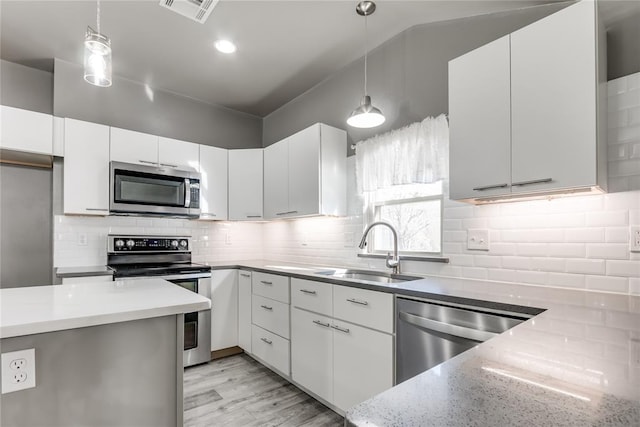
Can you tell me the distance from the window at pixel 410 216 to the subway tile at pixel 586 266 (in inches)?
30.1

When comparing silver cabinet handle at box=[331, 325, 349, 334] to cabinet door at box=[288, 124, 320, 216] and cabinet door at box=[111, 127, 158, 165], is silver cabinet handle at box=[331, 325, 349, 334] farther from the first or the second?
cabinet door at box=[111, 127, 158, 165]

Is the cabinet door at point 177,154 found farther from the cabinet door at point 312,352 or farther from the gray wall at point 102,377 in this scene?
the gray wall at point 102,377

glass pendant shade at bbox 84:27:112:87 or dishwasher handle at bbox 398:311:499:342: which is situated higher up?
glass pendant shade at bbox 84:27:112:87

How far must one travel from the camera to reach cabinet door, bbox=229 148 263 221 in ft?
11.8

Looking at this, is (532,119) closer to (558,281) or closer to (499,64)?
(499,64)

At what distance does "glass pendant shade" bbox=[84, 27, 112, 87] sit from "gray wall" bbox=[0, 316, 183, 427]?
3.51ft

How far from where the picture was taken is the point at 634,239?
1.48 metres

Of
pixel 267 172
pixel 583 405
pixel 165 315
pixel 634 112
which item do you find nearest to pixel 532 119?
pixel 634 112

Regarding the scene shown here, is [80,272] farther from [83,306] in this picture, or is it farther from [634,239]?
[634,239]

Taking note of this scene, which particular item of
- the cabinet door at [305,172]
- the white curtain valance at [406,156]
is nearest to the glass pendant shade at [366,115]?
the white curtain valance at [406,156]

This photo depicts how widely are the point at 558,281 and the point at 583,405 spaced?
1.51 metres

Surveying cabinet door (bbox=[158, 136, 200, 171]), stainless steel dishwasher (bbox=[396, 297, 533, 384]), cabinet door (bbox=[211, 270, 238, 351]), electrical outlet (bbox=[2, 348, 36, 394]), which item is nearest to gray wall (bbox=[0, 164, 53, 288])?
cabinet door (bbox=[158, 136, 200, 171])

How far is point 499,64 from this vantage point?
169 centimetres

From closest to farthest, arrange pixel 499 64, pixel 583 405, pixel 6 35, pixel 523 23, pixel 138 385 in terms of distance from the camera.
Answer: pixel 583 405 → pixel 138 385 → pixel 499 64 → pixel 523 23 → pixel 6 35
